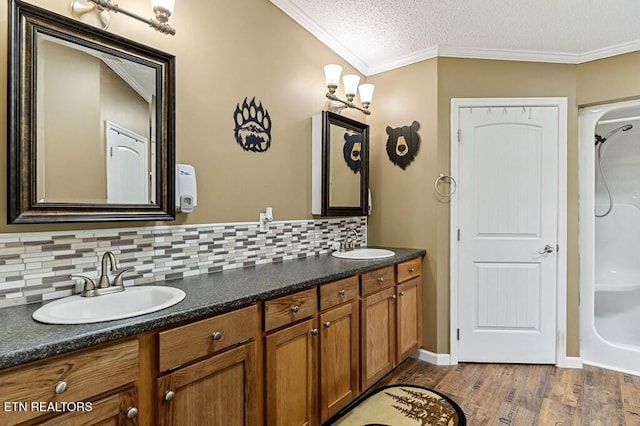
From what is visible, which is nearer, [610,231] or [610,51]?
[610,51]

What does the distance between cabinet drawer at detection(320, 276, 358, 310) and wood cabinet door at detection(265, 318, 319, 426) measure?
0.13 m

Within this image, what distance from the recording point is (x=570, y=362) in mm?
2818

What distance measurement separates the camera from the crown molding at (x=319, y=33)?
2403 millimetres

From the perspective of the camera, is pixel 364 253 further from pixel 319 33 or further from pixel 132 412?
pixel 132 412

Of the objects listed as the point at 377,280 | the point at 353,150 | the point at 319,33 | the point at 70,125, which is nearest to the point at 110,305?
the point at 70,125

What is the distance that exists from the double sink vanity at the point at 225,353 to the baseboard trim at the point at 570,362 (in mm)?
1407

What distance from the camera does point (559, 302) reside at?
2844 millimetres

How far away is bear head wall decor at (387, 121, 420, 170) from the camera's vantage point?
304cm

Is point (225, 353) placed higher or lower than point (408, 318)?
higher

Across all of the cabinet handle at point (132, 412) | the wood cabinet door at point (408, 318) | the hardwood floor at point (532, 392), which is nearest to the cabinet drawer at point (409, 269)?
the wood cabinet door at point (408, 318)

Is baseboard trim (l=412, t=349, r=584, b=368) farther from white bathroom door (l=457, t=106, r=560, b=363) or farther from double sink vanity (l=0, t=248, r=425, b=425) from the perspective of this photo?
double sink vanity (l=0, t=248, r=425, b=425)

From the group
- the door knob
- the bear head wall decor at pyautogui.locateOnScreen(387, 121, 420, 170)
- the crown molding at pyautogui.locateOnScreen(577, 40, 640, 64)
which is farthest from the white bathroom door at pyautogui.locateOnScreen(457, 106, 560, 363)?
the crown molding at pyautogui.locateOnScreen(577, 40, 640, 64)

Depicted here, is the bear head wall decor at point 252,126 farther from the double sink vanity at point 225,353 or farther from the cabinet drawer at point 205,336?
the cabinet drawer at point 205,336

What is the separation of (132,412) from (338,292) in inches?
44.7
